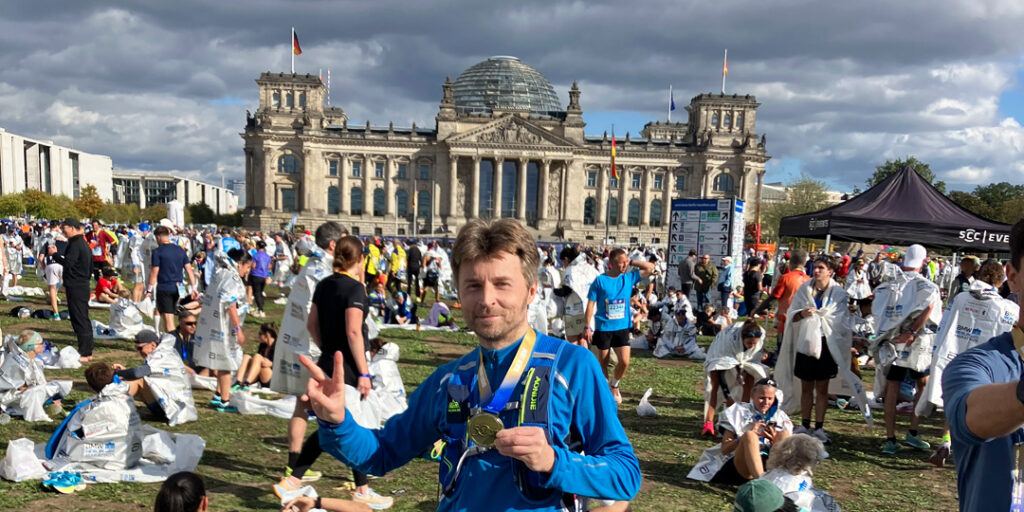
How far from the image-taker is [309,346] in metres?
5.57

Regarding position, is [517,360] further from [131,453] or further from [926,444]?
[926,444]

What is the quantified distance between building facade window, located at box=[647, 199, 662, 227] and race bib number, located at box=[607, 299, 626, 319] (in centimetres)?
6928

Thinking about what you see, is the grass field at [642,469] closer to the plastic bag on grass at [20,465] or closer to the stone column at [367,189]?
the plastic bag on grass at [20,465]

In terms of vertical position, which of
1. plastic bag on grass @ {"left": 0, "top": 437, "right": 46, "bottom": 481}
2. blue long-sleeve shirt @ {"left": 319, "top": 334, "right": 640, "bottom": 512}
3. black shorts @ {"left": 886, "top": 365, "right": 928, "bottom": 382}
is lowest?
plastic bag on grass @ {"left": 0, "top": 437, "right": 46, "bottom": 481}

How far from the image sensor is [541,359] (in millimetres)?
1786

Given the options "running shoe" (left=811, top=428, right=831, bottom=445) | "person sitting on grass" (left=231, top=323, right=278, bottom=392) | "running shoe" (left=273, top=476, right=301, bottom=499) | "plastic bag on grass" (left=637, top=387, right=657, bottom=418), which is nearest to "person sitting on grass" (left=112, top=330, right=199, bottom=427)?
"person sitting on grass" (left=231, top=323, right=278, bottom=392)

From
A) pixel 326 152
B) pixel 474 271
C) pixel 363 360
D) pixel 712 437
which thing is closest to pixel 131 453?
pixel 363 360

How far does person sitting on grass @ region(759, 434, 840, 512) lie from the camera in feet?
13.1

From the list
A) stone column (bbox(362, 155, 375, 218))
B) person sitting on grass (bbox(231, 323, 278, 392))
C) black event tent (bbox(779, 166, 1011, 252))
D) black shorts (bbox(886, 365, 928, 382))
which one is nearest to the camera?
black shorts (bbox(886, 365, 928, 382))

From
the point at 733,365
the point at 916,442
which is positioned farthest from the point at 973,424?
the point at 916,442

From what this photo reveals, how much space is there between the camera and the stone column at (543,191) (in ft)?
238

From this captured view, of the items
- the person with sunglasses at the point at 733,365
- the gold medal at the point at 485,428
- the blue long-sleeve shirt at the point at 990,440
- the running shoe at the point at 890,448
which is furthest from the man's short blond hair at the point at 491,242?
the running shoe at the point at 890,448

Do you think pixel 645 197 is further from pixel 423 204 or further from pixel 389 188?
pixel 389 188

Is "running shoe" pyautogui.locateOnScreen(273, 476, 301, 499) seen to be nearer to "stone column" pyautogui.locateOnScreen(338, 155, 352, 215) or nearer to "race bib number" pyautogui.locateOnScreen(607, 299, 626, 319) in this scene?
"race bib number" pyautogui.locateOnScreen(607, 299, 626, 319)
